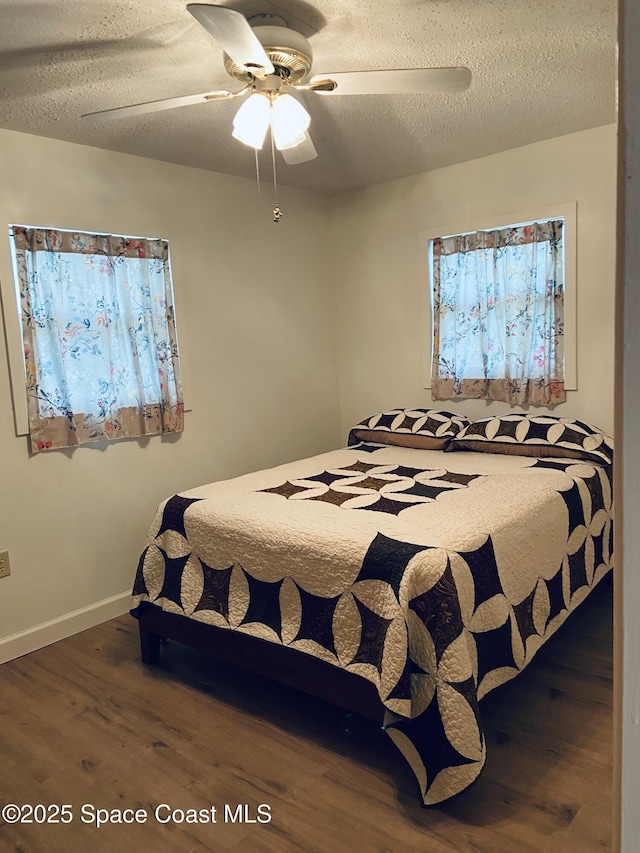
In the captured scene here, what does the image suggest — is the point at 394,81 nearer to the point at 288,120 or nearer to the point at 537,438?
the point at 288,120

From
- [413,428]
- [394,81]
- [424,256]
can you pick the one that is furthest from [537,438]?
[394,81]

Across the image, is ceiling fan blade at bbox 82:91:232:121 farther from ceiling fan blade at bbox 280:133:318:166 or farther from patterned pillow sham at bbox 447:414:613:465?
patterned pillow sham at bbox 447:414:613:465

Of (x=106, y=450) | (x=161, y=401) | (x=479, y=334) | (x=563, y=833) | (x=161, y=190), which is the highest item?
(x=161, y=190)

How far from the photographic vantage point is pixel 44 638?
9.78ft

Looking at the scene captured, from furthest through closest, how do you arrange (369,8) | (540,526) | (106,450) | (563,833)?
1. (106,450)
2. (540,526)
3. (369,8)
4. (563,833)

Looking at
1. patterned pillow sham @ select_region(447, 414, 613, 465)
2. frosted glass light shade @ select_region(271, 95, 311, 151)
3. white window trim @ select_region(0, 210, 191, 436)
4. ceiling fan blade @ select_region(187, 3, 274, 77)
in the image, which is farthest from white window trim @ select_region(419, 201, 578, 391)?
white window trim @ select_region(0, 210, 191, 436)

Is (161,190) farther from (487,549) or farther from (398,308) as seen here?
(487,549)

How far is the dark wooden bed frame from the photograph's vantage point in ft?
6.64

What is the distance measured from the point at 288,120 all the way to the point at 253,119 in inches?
4.8

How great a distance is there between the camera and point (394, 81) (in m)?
1.95

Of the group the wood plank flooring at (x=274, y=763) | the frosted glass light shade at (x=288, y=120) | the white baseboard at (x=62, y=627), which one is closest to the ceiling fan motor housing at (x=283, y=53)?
the frosted glass light shade at (x=288, y=120)

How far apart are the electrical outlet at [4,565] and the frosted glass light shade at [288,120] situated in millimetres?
2124

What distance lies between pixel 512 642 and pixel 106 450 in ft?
7.02

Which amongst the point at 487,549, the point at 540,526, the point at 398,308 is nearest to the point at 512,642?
the point at 487,549
